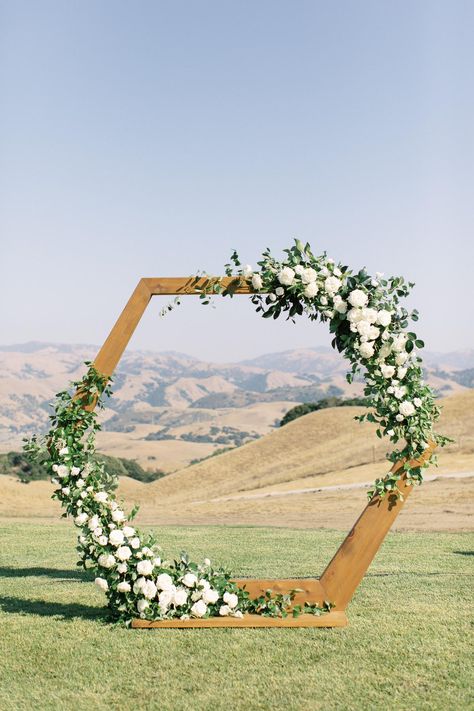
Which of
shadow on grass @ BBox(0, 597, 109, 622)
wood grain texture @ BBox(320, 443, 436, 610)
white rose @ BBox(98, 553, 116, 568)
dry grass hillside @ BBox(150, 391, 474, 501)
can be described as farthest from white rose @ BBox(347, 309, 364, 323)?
dry grass hillside @ BBox(150, 391, 474, 501)

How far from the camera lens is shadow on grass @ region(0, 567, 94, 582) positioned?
26.5 feet

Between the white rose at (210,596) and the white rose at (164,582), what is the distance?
275mm

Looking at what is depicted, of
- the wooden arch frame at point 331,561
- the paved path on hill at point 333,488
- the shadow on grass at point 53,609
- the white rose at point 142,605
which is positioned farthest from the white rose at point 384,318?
the paved path on hill at point 333,488

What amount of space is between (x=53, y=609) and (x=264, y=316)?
297 cm

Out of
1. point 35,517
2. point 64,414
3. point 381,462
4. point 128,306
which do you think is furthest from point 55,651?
point 381,462

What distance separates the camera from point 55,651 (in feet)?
16.4

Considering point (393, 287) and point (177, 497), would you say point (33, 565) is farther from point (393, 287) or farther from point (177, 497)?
point (177, 497)

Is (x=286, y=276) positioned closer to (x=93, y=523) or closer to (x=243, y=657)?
(x=93, y=523)

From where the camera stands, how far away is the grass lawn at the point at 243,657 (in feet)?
14.0

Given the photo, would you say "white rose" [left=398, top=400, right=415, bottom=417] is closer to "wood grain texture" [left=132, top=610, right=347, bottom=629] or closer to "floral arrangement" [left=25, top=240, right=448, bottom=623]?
"floral arrangement" [left=25, top=240, right=448, bottom=623]

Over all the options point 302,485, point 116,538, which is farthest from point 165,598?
point 302,485

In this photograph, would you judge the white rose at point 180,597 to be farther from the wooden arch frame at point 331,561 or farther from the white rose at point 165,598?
the wooden arch frame at point 331,561

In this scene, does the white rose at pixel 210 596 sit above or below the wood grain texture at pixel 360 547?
below

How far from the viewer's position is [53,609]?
20.0 ft
